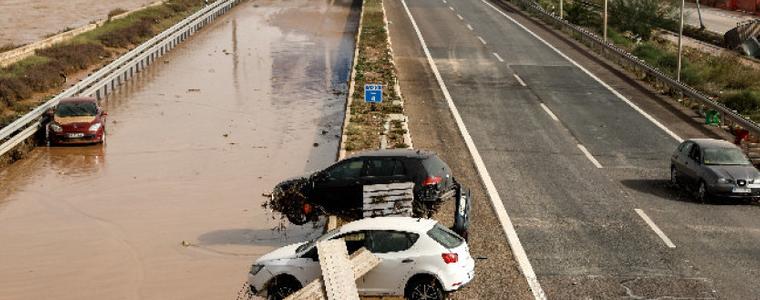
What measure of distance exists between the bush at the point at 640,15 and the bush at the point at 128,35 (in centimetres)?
3204

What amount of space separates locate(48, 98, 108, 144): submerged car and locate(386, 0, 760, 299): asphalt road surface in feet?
34.8

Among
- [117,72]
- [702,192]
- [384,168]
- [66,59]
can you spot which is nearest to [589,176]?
[702,192]

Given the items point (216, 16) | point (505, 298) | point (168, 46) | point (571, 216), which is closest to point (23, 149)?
point (571, 216)

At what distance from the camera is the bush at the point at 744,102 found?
37.2 metres

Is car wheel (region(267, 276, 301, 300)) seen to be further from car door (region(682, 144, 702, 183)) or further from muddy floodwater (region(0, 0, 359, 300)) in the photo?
car door (region(682, 144, 702, 183))

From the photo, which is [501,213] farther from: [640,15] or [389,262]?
[640,15]

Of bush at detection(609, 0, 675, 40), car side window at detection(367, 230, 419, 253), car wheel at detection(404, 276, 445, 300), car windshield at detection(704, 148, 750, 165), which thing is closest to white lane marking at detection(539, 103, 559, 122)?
car windshield at detection(704, 148, 750, 165)

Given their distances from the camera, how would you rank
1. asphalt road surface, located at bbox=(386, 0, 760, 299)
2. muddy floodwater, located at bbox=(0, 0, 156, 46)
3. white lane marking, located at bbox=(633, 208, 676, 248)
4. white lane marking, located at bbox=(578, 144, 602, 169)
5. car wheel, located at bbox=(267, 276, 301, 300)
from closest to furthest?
car wheel, located at bbox=(267, 276, 301, 300) < asphalt road surface, located at bbox=(386, 0, 760, 299) < white lane marking, located at bbox=(633, 208, 676, 248) < white lane marking, located at bbox=(578, 144, 602, 169) < muddy floodwater, located at bbox=(0, 0, 156, 46)

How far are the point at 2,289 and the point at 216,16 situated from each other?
195 feet

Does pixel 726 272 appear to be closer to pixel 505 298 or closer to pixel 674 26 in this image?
pixel 505 298

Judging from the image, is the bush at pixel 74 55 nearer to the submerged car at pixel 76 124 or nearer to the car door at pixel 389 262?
the submerged car at pixel 76 124

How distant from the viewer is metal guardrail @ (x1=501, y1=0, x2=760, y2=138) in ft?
103

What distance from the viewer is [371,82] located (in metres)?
41.4

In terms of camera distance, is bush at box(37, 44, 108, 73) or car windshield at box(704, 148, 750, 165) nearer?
car windshield at box(704, 148, 750, 165)
